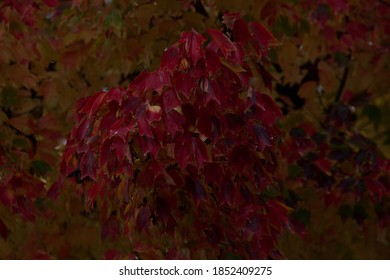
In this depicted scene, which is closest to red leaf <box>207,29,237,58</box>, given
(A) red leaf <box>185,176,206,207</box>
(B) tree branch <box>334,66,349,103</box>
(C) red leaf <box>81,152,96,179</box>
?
(A) red leaf <box>185,176,206,207</box>

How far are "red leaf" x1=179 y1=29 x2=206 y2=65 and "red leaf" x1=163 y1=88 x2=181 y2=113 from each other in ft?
0.52

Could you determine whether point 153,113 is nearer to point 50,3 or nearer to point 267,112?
point 267,112

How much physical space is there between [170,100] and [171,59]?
18 cm

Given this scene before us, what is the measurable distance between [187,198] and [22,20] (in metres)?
2.23

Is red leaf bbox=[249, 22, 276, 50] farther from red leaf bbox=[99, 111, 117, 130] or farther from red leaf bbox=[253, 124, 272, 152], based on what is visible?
red leaf bbox=[99, 111, 117, 130]

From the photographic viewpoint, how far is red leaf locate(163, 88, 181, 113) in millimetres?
2912

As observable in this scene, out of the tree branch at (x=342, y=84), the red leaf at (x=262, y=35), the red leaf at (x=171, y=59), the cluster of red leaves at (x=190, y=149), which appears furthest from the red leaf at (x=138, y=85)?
the tree branch at (x=342, y=84)

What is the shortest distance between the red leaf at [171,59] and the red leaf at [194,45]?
5 centimetres

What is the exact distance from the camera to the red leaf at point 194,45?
2943 millimetres

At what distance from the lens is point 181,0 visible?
475 centimetres

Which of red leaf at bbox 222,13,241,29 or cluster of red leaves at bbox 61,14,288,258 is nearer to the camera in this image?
cluster of red leaves at bbox 61,14,288,258

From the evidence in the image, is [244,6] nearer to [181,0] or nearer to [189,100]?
[181,0]

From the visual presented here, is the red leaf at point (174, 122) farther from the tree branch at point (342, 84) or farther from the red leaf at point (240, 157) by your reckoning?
the tree branch at point (342, 84)

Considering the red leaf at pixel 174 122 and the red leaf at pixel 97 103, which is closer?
the red leaf at pixel 174 122
